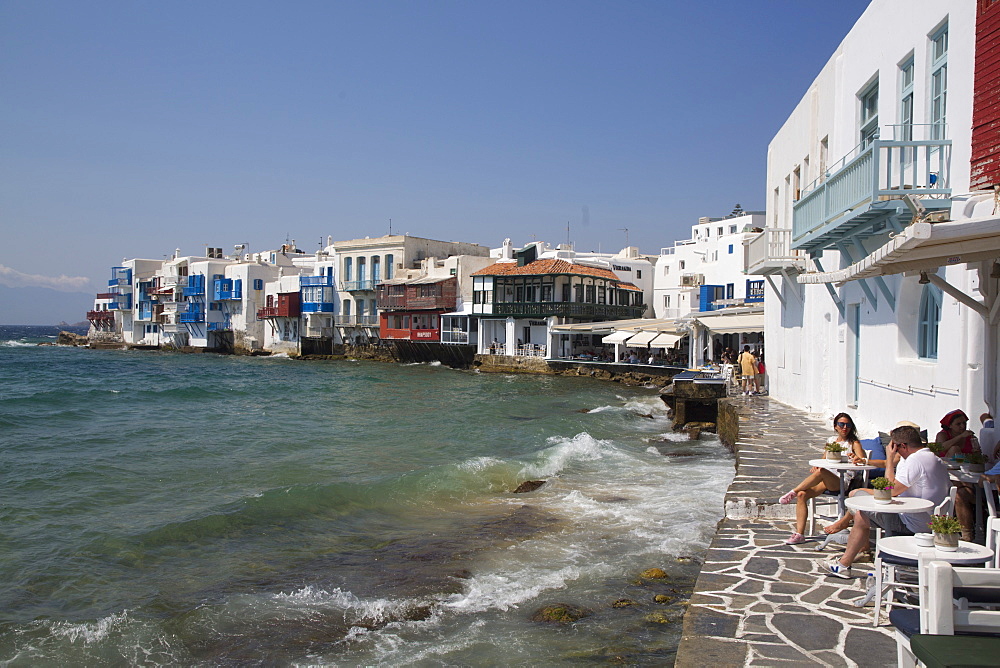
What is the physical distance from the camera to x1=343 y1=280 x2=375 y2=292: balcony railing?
63.9m

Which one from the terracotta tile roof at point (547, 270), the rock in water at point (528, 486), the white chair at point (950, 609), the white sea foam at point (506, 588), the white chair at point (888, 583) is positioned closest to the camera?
the white chair at point (950, 609)

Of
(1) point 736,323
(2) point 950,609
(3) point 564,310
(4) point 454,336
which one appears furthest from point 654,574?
(4) point 454,336

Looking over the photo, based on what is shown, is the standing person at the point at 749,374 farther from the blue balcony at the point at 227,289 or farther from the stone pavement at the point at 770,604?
the blue balcony at the point at 227,289

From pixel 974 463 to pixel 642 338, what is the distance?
32.5 m

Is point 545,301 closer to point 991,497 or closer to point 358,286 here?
point 358,286

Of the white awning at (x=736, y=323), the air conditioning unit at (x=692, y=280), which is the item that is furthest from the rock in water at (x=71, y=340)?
the white awning at (x=736, y=323)

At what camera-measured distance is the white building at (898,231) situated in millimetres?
6930

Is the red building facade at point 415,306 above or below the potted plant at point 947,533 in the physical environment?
above

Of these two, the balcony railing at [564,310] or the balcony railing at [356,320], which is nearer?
the balcony railing at [564,310]

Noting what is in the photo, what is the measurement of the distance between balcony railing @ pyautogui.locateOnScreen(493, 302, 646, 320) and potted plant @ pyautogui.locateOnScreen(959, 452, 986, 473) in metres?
43.1

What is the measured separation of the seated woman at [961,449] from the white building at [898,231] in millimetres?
609

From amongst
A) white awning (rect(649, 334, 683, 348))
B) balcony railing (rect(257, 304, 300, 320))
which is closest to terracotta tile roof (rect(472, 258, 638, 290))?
white awning (rect(649, 334, 683, 348))

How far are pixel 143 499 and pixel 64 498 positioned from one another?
1.46m

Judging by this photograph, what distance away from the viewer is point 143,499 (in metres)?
13.5
